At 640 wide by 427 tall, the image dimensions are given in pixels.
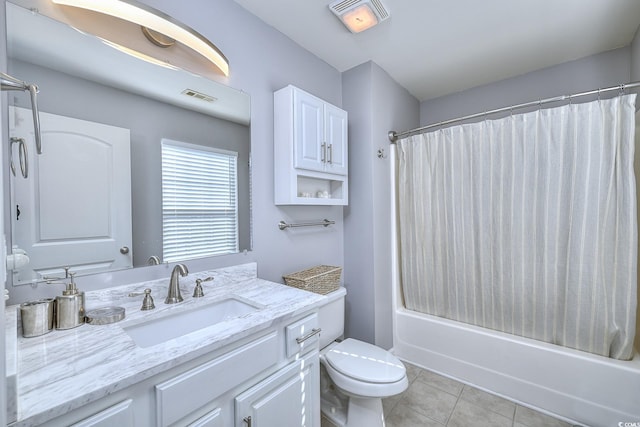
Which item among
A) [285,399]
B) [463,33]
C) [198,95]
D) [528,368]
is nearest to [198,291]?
[285,399]

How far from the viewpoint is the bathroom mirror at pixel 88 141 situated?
0.99m

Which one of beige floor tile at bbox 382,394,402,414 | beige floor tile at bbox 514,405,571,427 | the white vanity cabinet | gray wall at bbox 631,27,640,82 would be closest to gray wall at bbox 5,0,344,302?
the white vanity cabinet

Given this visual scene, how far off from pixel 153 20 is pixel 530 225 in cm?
234

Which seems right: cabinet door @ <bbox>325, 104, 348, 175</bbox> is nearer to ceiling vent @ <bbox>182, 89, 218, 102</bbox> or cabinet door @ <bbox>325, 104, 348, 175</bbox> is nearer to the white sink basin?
ceiling vent @ <bbox>182, 89, 218, 102</bbox>

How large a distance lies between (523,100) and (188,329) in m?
2.93

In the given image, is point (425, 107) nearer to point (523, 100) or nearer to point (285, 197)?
point (523, 100)

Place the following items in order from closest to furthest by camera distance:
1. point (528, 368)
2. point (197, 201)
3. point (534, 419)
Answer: point (197, 201)
point (534, 419)
point (528, 368)

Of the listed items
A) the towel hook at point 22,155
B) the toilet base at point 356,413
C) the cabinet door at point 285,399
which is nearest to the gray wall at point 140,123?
the towel hook at point 22,155

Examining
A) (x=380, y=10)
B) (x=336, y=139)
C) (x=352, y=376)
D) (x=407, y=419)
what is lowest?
(x=407, y=419)

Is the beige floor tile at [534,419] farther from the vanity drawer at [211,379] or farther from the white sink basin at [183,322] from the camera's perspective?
the white sink basin at [183,322]

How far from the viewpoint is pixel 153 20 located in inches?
47.3

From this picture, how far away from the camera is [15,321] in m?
0.86

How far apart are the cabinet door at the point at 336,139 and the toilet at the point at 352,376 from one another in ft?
2.76

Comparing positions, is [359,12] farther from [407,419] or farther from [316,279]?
[407,419]
